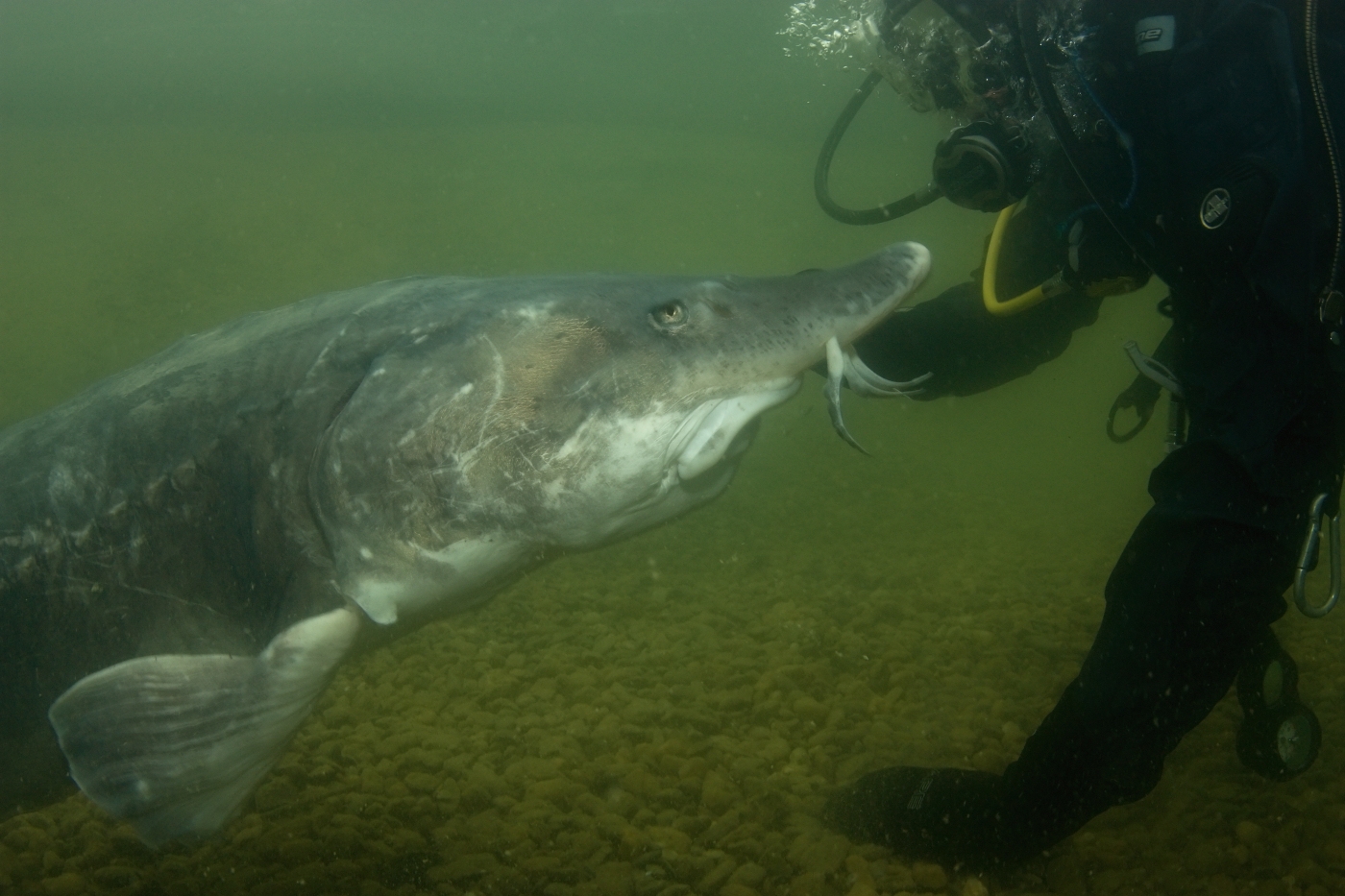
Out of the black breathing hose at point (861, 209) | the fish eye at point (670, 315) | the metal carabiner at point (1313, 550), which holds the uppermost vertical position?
the black breathing hose at point (861, 209)

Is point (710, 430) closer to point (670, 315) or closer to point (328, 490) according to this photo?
point (670, 315)

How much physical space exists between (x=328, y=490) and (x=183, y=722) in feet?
2.24

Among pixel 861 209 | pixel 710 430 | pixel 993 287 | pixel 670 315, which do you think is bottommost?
pixel 710 430

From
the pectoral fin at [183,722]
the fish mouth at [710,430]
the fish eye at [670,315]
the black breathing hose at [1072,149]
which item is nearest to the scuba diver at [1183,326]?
the black breathing hose at [1072,149]

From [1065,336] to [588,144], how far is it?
46218mm

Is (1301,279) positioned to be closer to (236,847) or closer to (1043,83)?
(1043,83)

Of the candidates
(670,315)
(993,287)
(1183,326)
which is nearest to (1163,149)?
(1183,326)

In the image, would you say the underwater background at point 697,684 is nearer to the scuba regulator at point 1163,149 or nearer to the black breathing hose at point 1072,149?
the scuba regulator at point 1163,149

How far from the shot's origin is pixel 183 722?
74.4 inches

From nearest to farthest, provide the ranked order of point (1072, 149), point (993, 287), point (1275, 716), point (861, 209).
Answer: point (1072, 149) < point (1275, 716) < point (993, 287) < point (861, 209)

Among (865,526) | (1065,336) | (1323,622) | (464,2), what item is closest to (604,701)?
(1065,336)

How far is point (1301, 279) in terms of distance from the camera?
1711 millimetres

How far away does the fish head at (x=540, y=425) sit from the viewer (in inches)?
80.6

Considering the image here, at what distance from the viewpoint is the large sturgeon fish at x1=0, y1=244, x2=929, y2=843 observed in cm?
193
